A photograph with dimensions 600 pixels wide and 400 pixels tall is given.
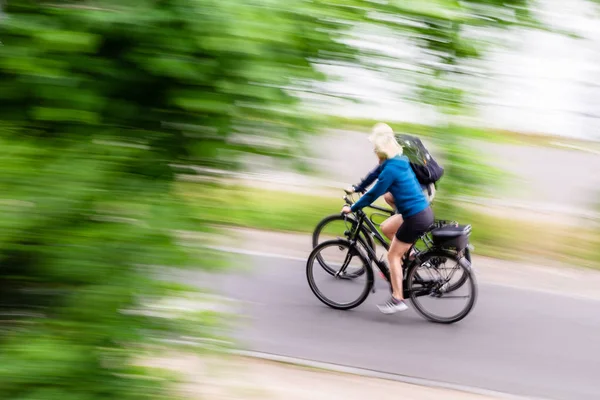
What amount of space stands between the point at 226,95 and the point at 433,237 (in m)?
4.18

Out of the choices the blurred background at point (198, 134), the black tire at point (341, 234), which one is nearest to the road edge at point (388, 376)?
the black tire at point (341, 234)

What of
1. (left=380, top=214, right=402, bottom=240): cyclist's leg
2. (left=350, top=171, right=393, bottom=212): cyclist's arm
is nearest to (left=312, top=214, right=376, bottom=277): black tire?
(left=380, top=214, right=402, bottom=240): cyclist's leg

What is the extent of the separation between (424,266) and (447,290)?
0.32m

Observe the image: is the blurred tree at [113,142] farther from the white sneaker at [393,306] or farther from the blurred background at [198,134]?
the white sneaker at [393,306]

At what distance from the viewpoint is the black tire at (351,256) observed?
5824 millimetres

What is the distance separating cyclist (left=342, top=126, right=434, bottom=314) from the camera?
498cm

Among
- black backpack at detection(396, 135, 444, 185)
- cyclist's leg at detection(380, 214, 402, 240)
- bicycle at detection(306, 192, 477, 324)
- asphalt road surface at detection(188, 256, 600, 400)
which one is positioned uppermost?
black backpack at detection(396, 135, 444, 185)

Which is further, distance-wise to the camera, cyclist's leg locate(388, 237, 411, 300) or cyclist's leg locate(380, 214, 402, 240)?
cyclist's leg locate(380, 214, 402, 240)

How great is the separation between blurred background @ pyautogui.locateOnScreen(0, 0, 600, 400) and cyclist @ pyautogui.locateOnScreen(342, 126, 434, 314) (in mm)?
2623

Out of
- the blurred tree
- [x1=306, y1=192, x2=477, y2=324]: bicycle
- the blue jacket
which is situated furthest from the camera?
[x1=306, y1=192, x2=477, y2=324]: bicycle

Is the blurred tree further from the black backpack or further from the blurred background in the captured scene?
the black backpack

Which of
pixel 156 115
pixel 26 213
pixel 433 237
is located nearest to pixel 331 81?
pixel 156 115

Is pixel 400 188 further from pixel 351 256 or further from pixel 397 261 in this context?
pixel 351 256

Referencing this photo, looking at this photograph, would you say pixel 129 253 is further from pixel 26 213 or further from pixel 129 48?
pixel 129 48
